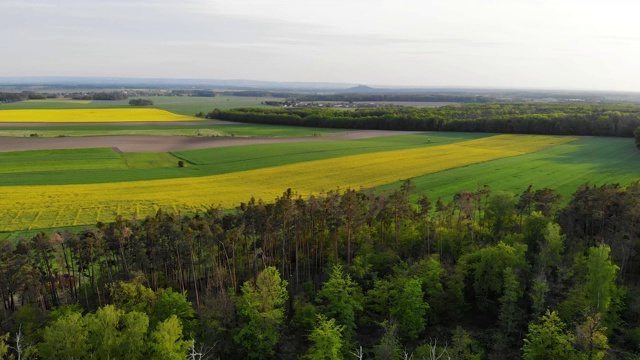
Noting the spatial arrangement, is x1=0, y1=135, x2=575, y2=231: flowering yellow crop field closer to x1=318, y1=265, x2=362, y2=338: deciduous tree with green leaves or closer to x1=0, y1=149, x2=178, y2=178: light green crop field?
x1=0, y1=149, x2=178, y2=178: light green crop field

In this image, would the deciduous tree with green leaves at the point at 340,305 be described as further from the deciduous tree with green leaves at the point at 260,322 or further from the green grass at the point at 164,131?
the green grass at the point at 164,131

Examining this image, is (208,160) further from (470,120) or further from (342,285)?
(470,120)

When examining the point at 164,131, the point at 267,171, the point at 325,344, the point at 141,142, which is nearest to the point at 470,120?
the point at 267,171

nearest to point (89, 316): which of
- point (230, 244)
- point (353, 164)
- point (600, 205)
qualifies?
point (230, 244)

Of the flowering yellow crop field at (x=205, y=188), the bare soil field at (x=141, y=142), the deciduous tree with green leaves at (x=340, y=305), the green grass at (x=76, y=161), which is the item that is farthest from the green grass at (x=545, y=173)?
the bare soil field at (x=141, y=142)

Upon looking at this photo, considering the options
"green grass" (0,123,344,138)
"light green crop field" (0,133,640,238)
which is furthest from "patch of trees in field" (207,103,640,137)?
"light green crop field" (0,133,640,238)

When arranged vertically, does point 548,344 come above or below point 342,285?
below

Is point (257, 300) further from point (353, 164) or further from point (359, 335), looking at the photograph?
point (353, 164)
